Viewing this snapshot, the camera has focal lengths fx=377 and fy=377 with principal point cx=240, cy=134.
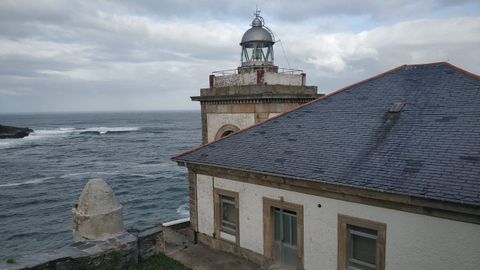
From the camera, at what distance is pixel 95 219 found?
30.6 ft

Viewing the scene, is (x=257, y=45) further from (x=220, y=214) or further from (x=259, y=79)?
(x=220, y=214)

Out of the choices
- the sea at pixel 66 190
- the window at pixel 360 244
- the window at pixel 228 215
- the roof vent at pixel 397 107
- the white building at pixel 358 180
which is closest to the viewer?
the white building at pixel 358 180

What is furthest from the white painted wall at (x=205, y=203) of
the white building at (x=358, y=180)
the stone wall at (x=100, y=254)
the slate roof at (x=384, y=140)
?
the stone wall at (x=100, y=254)

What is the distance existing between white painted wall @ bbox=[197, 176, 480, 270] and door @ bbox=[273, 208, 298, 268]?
0.49 m

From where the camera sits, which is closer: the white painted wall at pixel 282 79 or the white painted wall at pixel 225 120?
the white painted wall at pixel 225 120

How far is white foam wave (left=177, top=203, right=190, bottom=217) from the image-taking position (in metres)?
29.1

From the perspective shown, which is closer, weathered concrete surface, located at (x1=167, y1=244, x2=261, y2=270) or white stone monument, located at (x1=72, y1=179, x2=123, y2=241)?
white stone monument, located at (x1=72, y1=179, x2=123, y2=241)

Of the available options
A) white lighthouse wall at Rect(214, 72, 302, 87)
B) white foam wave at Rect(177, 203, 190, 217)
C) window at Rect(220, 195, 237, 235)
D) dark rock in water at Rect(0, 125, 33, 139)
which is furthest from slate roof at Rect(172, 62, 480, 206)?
dark rock in water at Rect(0, 125, 33, 139)

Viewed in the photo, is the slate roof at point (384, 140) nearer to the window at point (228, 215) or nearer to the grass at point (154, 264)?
the window at point (228, 215)

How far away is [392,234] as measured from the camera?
8984 millimetres

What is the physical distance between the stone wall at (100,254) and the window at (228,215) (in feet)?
10.2

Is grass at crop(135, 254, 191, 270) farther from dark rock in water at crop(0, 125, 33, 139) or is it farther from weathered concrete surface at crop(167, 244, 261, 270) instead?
dark rock in water at crop(0, 125, 33, 139)

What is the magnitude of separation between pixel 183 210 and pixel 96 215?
21.4m

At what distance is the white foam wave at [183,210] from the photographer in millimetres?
29141
